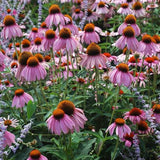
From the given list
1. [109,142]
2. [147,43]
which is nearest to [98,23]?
[147,43]

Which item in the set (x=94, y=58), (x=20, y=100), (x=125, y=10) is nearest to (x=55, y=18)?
(x=94, y=58)

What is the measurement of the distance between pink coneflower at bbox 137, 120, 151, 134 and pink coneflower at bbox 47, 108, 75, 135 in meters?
0.70

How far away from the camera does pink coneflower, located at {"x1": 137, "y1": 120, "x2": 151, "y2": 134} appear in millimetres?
2135

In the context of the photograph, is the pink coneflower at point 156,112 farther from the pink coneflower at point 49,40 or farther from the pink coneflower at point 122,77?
the pink coneflower at point 49,40

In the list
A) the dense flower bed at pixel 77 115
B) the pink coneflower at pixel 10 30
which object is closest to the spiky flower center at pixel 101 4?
the dense flower bed at pixel 77 115

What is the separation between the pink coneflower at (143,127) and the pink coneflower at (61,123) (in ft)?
2.30

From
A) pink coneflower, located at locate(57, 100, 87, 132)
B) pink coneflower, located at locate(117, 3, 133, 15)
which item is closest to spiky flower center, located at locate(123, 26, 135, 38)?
pink coneflower, located at locate(57, 100, 87, 132)

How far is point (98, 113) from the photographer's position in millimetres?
2311

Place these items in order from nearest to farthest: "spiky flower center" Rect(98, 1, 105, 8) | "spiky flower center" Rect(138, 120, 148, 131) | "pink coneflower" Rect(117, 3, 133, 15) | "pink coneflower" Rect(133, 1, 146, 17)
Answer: "spiky flower center" Rect(138, 120, 148, 131)
"pink coneflower" Rect(117, 3, 133, 15)
"pink coneflower" Rect(133, 1, 146, 17)
"spiky flower center" Rect(98, 1, 105, 8)

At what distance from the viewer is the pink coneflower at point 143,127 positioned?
2135 millimetres

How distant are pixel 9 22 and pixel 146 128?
1377 millimetres

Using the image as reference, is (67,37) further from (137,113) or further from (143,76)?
(143,76)

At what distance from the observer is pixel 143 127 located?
2135 mm

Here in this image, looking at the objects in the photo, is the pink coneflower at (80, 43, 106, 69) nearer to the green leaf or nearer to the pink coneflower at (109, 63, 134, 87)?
the pink coneflower at (109, 63, 134, 87)
